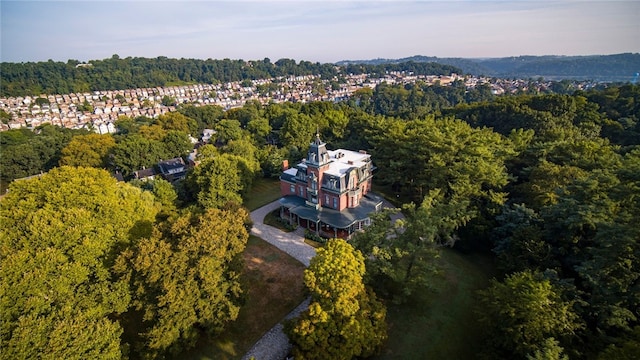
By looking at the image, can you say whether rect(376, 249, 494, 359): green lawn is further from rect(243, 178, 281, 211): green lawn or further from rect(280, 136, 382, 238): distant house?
rect(243, 178, 281, 211): green lawn

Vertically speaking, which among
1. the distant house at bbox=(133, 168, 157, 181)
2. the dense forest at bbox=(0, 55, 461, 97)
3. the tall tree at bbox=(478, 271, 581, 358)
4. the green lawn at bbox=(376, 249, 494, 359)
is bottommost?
the green lawn at bbox=(376, 249, 494, 359)

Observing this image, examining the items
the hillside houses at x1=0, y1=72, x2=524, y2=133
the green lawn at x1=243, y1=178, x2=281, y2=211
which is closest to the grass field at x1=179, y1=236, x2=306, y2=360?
the green lawn at x1=243, y1=178, x2=281, y2=211

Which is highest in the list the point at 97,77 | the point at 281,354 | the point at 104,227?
the point at 97,77

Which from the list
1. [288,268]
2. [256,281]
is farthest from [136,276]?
[288,268]

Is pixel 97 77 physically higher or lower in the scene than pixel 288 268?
higher

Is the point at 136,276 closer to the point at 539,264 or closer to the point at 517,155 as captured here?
the point at 539,264

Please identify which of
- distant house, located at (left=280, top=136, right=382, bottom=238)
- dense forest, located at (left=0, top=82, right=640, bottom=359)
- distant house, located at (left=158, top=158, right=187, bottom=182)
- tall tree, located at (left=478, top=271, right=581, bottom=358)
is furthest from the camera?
distant house, located at (left=158, top=158, right=187, bottom=182)

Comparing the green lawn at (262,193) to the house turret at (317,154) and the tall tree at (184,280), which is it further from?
the tall tree at (184,280)
